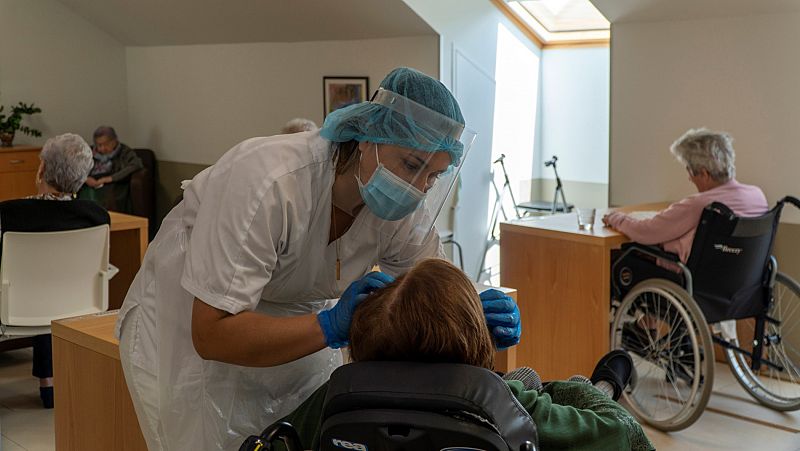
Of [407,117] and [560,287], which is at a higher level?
[407,117]

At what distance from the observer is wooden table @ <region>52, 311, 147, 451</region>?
6.10ft

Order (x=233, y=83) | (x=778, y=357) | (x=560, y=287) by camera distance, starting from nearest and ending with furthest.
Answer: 1. (x=560, y=287)
2. (x=778, y=357)
3. (x=233, y=83)

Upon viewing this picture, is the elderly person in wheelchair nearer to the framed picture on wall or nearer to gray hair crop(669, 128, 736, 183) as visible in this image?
gray hair crop(669, 128, 736, 183)

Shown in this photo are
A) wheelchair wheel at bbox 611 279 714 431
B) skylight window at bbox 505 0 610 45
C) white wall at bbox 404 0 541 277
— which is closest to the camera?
wheelchair wheel at bbox 611 279 714 431

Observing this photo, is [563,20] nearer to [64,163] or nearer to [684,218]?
[684,218]

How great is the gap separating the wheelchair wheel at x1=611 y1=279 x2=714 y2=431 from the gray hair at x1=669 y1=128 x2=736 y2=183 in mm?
520

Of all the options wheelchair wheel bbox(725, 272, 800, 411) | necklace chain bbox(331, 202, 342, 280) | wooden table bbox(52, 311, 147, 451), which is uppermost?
necklace chain bbox(331, 202, 342, 280)

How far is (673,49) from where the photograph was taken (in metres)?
4.28

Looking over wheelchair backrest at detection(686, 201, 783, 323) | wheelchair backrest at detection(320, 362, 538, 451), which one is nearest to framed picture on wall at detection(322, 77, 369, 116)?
wheelchair backrest at detection(686, 201, 783, 323)

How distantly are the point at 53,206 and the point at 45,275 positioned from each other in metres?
0.25

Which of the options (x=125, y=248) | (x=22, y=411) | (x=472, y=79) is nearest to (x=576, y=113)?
(x=472, y=79)

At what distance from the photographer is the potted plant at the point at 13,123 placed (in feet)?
21.7

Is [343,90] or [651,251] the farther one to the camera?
[343,90]

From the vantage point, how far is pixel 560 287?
3576mm
